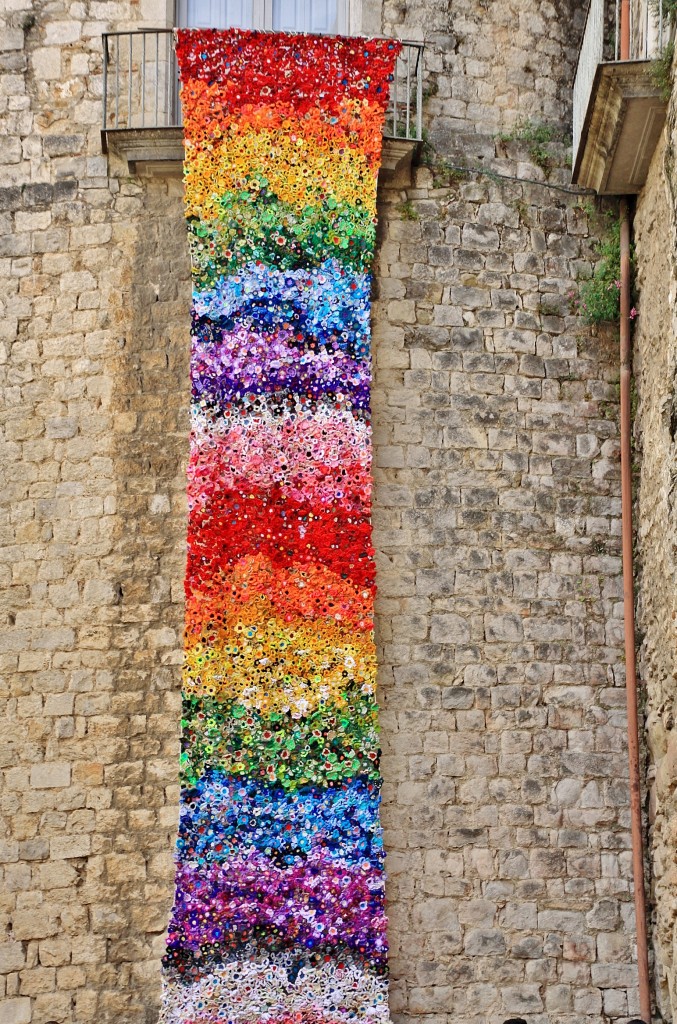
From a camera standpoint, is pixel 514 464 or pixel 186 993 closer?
pixel 186 993

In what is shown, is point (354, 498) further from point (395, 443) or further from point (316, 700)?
point (316, 700)

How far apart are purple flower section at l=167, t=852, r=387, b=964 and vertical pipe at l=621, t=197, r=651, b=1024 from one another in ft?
4.76

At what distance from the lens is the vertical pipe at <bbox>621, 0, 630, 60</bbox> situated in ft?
29.0

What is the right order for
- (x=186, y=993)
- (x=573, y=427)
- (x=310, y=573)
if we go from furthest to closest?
(x=573, y=427) < (x=310, y=573) < (x=186, y=993)

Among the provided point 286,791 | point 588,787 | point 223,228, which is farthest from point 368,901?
point 223,228

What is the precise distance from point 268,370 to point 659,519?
2.38 m

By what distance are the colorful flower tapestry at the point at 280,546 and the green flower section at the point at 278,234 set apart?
0.04ft

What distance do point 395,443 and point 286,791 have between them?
2.15 metres

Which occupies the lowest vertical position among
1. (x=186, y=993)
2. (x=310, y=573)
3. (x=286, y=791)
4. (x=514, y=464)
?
(x=186, y=993)

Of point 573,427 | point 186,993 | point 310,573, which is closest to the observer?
point 186,993

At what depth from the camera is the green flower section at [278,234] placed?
9.01 m

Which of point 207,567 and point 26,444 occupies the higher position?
point 26,444

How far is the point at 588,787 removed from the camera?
8.70 m

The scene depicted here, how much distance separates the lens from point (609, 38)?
9133 mm
